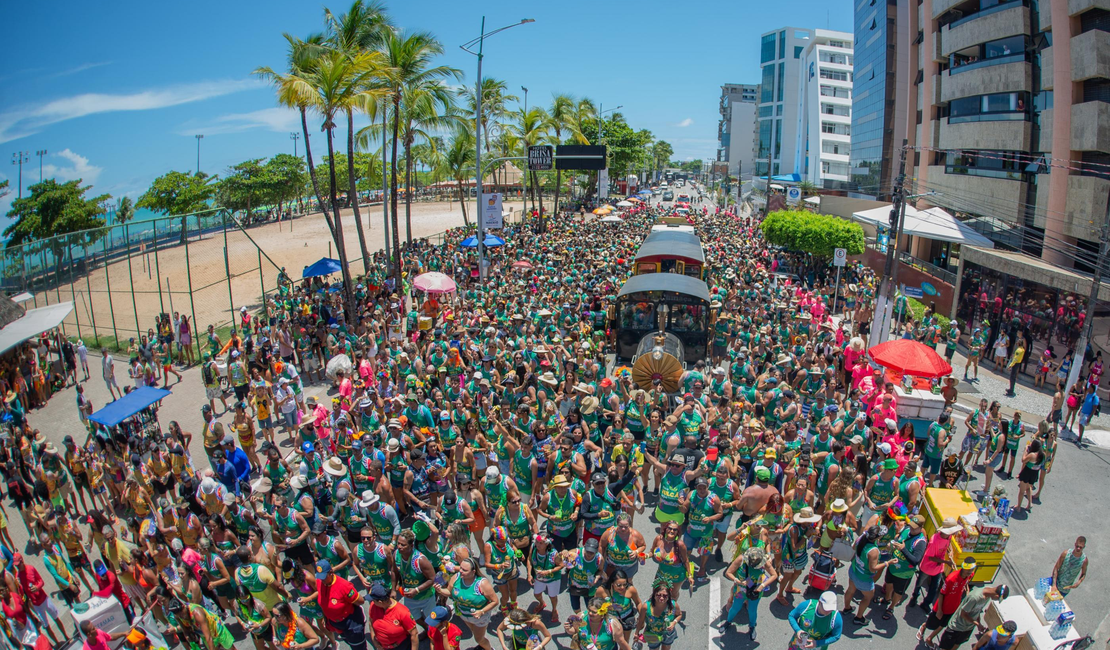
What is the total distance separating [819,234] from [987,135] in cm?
710

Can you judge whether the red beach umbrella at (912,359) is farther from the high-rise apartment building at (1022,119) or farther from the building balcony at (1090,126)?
the building balcony at (1090,126)

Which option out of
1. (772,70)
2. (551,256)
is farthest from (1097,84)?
(772,70)

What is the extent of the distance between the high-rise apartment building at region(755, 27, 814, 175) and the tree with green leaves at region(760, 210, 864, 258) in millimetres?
94015

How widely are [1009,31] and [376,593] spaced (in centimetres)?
2852

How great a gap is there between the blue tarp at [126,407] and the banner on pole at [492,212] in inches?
567

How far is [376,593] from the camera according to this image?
525 centimetres

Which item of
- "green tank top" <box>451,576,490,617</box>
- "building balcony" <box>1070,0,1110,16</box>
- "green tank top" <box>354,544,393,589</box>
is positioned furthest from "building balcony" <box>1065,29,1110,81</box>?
"green tank top" <box>354,544,393,589</box>

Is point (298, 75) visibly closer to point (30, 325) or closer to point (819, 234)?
point (30, 325)

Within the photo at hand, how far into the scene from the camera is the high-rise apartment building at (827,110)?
83.5m

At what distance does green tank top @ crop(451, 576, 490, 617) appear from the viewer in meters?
5.50

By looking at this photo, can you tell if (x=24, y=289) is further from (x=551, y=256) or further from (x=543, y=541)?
(x=543, y=541)

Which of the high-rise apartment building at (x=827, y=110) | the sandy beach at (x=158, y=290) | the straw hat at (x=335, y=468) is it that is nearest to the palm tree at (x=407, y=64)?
the sandy beach at (x=158, y=290)

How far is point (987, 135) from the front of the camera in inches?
962

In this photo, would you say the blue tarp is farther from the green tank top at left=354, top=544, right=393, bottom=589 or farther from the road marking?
the road marking
